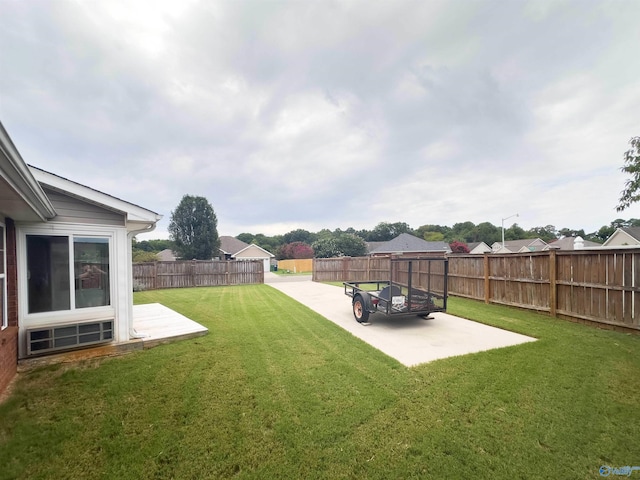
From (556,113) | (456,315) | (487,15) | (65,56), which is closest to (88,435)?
(456,315)

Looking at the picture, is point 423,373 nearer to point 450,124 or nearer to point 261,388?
point 261,388

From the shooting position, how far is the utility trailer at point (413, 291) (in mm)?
6305

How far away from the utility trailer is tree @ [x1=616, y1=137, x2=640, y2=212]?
717cm

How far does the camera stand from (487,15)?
24.3ft

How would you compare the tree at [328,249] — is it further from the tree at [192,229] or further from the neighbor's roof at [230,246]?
the tree at [192,229]

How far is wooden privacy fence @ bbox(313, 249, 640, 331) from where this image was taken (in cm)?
573

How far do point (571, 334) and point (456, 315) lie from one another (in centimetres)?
246

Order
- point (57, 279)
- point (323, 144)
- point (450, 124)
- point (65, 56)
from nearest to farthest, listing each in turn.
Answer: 1. point (57, 279)
2. point (65, 56)
3. point (450, 124)
4. point (323, 144)

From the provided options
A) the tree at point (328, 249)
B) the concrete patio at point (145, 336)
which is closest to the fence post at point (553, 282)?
the concrete patio at point (145, 336)

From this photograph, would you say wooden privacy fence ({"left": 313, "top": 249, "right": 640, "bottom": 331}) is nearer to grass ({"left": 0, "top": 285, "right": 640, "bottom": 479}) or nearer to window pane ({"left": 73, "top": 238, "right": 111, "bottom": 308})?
grass ({"left": 0, "top": 285, "right": 640, "bottom": 479})

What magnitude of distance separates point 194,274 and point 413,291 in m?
14.2

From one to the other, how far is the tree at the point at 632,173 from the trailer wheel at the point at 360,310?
9.27 meters

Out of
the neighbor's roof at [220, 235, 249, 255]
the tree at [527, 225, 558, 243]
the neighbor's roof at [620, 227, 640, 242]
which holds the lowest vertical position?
the neighbor's roof at [220, 235, 249, 255]

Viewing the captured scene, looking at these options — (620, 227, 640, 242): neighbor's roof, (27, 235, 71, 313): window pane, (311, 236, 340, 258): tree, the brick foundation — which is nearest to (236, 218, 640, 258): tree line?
(311, 236, 340, 258): tree
